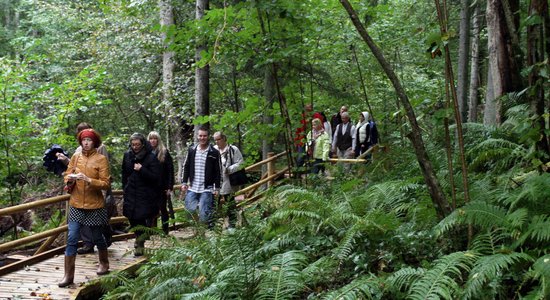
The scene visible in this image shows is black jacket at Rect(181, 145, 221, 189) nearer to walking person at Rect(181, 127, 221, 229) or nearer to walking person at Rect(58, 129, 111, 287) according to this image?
walking person at Rect(181, 127, 221, 229)

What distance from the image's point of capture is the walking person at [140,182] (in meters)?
8.14

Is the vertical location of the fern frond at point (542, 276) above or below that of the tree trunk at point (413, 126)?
below

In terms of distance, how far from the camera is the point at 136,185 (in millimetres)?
8195

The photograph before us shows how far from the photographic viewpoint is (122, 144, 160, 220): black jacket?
8.14 m

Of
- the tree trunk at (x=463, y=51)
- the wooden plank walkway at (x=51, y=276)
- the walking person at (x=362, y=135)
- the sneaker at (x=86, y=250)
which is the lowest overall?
the wooden plank walkway at (x=51, y=276)

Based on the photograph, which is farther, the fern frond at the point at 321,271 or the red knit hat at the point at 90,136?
the red knit hat at the point at 90,136

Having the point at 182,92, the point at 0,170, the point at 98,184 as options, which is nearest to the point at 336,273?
the point at 98,184

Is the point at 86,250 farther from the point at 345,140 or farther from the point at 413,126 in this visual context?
the point at 345,140

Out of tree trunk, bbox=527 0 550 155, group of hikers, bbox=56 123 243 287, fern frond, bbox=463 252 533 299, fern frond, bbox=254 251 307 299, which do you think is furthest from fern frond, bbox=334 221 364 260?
tree trunk, bbox=527 0 550 155

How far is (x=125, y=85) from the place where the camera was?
1931cm

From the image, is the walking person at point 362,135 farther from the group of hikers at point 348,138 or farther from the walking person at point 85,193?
the walking person at point 85,193

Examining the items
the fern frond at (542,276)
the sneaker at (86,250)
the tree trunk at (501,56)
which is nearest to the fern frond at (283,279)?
the fern frond at (542,276)

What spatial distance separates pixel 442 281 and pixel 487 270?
33 centimetres

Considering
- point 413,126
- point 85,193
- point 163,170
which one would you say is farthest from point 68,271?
point 413,126
